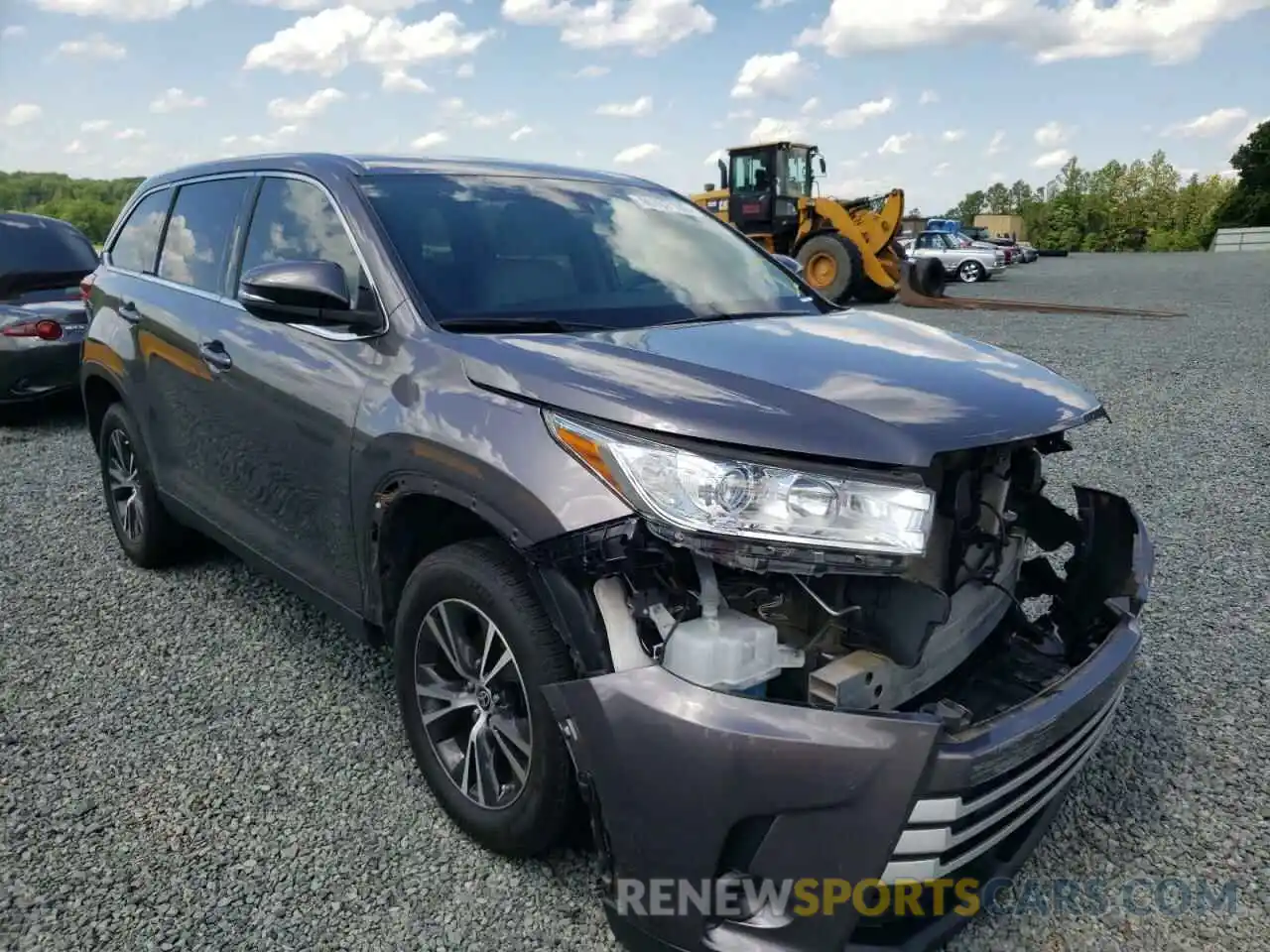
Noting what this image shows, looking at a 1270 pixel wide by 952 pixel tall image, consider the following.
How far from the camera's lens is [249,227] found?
349cm

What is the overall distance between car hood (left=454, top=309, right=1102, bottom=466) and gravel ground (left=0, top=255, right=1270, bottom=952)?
118 cm

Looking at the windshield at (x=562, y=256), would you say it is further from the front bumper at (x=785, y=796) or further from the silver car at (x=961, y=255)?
the silver car at (x=961, y=255)

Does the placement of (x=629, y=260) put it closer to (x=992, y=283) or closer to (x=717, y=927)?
(x=717, y=927)

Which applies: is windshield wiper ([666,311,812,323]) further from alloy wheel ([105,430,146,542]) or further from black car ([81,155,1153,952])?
alloy wheel ([105,430,146,542])

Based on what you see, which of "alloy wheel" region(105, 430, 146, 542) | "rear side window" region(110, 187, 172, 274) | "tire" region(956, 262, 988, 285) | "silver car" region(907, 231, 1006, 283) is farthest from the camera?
"silver car" region(907, 231, 1006, 283)

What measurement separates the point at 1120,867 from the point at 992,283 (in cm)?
2607

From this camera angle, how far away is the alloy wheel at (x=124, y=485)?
4.46m

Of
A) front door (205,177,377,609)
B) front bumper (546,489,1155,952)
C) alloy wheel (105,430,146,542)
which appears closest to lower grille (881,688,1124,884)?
front bumper (546,489,1155,952)

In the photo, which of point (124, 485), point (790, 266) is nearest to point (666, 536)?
point (790, 266)

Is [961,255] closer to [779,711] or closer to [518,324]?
[518,324]

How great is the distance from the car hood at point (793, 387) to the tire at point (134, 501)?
8.26 ft

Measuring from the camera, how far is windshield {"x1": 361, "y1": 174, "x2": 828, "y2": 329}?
279 centimetres

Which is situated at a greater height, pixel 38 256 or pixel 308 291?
pixel 38 256

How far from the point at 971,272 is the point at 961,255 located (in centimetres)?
59
